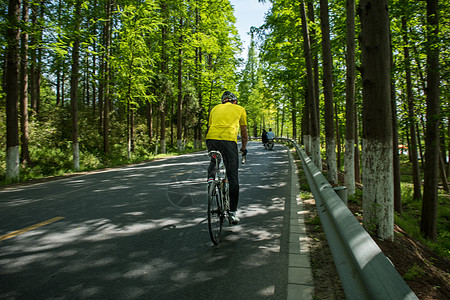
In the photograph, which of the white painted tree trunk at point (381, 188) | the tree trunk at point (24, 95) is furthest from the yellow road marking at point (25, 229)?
the tree trunk at point (24, 95)

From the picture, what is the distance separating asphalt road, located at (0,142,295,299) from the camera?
301 cm

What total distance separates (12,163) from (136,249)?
10.5m

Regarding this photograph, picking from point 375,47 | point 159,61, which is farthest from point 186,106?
point 375,47

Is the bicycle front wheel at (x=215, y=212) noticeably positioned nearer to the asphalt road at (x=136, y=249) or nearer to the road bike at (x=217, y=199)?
the road bike at (x=217, y=199)

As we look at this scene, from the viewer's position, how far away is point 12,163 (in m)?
11.3

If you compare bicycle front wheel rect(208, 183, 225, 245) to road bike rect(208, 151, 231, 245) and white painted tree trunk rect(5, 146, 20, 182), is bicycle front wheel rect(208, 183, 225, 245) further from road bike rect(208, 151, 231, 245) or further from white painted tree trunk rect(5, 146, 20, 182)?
white painted tree trunk rect(5, 146, 20, 182)

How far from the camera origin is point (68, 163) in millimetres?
15227

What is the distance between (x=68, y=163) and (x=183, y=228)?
42.6 feet

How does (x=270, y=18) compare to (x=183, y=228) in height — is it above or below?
above

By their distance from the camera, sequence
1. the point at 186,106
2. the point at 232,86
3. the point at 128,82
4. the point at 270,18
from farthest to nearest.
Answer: the point at 232,86, the point at 186,106, the point at 128,82, the point at 270,18

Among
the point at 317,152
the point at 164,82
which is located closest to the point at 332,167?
the point at 317,152

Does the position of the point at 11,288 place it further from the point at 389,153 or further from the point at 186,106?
the point at 186,106

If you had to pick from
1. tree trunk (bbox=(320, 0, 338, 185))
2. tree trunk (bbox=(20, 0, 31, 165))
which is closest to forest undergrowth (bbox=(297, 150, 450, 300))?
tree trunk (bbox=(320, 0, 338, 185))

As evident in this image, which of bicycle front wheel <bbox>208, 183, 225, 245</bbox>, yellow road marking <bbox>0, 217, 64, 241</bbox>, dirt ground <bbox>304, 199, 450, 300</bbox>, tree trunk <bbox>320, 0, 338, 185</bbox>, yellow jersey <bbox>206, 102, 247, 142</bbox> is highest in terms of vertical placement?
tree trunk <bbox>320, 0, 338, 185</bbox>
